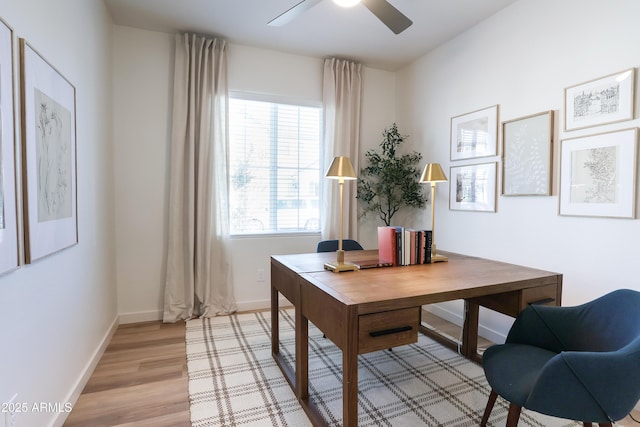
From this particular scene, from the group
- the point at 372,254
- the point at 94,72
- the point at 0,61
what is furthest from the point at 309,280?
the point at 94,72

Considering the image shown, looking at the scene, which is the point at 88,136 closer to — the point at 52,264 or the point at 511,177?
the point at 52,264

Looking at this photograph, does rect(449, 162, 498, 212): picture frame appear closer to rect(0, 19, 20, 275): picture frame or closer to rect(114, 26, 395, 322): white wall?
rect(114, 26, 395, 322): white wall

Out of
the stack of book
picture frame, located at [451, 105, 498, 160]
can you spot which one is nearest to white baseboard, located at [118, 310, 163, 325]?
the stack of book

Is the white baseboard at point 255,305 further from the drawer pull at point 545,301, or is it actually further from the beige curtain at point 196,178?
the drawer pull at point 545,301

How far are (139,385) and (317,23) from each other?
10.2 feet

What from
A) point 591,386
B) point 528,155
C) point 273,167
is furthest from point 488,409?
point 273,167

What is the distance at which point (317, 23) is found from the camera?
2.92m

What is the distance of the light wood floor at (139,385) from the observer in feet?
5.76

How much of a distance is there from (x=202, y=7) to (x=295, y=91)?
46.6 inches

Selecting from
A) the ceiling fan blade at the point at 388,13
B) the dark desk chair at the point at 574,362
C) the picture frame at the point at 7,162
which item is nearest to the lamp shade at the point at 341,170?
the ceiling fan blade at the point at 388,13

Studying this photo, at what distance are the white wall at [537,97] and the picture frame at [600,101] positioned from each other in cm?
4

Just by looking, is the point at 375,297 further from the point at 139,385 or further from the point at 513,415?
the point at 139,385

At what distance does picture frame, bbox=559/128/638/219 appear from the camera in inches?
75.2

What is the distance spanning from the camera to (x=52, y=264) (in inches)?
64.6
